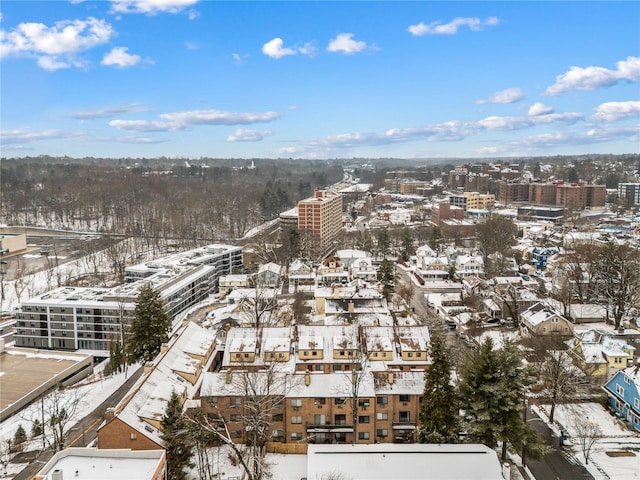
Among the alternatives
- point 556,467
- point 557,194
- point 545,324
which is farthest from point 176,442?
point 557,194

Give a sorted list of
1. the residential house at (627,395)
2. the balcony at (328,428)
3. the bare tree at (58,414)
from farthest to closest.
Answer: the residential house at (627,395)
the balcony at (328,428)
the bare tree at (58,414)

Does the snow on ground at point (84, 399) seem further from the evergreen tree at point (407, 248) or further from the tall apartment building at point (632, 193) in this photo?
the tall apartment building at point (632, 193)

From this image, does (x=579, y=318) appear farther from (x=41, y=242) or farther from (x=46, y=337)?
(x=41, y=242)

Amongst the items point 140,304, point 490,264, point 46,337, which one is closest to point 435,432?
point 140,304

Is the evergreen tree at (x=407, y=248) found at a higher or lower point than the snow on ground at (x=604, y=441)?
higher

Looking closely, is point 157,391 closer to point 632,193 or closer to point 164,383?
point 164,383

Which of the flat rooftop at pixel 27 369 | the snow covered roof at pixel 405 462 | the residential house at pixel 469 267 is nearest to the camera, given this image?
the snow covered roof at pixel 405 462

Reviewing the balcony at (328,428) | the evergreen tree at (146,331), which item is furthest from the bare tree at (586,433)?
the evergreen tree at (146,331)

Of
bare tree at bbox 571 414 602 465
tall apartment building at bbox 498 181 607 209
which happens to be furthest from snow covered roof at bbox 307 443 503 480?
tall apartment building at bbox 498 181 607 209
